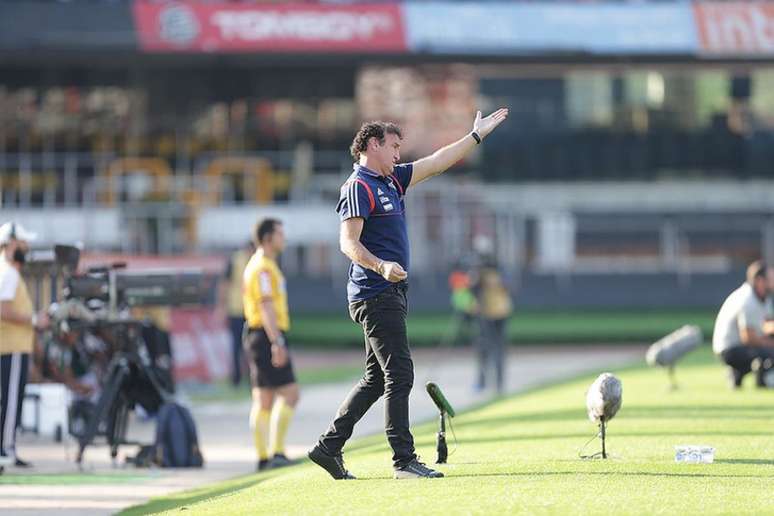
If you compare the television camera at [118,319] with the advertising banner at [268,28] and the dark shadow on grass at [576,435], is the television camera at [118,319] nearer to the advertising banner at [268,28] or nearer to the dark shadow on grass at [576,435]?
the dark shadow on grass at [576,435]

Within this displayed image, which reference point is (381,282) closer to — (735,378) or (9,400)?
(9,400)

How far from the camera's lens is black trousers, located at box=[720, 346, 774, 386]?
17281 millimetres

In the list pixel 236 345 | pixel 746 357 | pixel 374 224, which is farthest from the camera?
pixel 236 345

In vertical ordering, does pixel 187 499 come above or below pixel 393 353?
below

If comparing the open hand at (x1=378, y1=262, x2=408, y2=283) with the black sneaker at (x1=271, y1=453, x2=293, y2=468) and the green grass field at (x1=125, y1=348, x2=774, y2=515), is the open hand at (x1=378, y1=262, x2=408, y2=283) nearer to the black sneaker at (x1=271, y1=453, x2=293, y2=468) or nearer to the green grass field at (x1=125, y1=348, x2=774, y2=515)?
the green grass field at (x1=125, y1=348, x2=774, y2=515)

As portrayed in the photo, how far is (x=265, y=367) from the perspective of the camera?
13609mm

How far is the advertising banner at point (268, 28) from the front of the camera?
33.3 meters

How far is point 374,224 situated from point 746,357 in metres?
8.43

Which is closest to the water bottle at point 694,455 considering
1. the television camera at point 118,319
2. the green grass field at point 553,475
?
the green grass field at point 553,475

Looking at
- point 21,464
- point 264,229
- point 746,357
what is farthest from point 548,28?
point 21,464

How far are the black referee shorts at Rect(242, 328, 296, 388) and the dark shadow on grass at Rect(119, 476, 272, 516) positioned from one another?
1.21 meters

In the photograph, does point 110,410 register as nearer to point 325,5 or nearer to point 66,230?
point 66,230

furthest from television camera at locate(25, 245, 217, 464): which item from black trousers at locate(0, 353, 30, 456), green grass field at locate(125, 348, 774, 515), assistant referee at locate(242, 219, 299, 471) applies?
green grass field at locate(125, 348, 774, 515)

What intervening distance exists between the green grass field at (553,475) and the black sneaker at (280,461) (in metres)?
0.50
